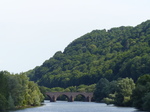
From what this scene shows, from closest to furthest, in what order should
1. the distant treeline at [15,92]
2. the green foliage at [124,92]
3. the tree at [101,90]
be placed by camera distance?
the distant treeline at [15,92] → the green foliage at [124,92] → the tree at [101,90]

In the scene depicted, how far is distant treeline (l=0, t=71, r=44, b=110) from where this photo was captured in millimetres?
115250

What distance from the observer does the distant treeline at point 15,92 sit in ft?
378

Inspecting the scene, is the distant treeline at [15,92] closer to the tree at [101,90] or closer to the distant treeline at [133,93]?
the distant treeline at [133,93]

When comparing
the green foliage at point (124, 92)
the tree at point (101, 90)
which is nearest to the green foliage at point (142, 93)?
the green foliage at point (124, 92)

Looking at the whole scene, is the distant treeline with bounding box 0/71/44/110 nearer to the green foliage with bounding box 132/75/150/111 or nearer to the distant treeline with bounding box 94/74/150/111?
the distant treeline with bounding box 94/74/150/111

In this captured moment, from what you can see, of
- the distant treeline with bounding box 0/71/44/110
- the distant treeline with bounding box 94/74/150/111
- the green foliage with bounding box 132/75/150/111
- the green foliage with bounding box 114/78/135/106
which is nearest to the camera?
the green foliage with bounding box 132/75/150/111

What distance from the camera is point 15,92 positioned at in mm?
125500

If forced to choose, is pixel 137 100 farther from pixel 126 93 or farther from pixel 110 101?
pixel 110 101

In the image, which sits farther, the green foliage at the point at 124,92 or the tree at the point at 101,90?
the tree at the point at 101,90

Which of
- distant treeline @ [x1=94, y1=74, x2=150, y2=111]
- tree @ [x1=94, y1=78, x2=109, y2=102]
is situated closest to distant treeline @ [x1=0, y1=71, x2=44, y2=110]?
distant treeline @ [x1=94, y1=74, x2=150, y2=111]

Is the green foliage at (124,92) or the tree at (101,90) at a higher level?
Result: the tree at (101,90)

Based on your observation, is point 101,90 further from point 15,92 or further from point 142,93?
point 142,93

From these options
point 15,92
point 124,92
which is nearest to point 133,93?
point 124,92

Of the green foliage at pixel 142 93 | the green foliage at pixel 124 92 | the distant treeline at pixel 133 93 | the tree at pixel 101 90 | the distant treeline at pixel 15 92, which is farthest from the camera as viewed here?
the tree at pixel 101 90
